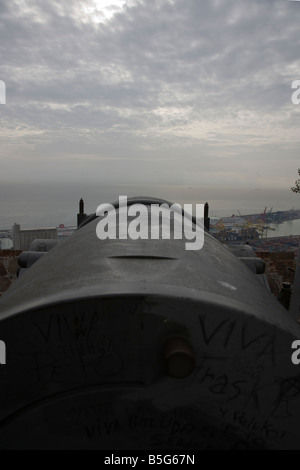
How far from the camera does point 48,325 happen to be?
1.33 metres

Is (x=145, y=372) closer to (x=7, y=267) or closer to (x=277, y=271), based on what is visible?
(x=7, y=267)

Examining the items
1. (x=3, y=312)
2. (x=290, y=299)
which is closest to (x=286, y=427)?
(x=3, y=312)

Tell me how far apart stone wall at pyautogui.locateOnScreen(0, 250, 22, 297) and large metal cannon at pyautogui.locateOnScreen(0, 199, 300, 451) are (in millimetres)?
7066

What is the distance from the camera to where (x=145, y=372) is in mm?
1368

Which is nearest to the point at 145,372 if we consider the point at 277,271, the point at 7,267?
the point at 7,267

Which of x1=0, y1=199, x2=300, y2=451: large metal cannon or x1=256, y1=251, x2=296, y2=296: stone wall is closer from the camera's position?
x1=0, y1=199, x2=300, y2=451: large metal cannon

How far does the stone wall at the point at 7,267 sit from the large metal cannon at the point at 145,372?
23.2 feet

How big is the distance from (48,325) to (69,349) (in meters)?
0.12

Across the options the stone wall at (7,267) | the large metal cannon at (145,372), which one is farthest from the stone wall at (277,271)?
the large metal cannon at (145,372)

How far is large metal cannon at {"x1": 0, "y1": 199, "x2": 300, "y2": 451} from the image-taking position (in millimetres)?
1333

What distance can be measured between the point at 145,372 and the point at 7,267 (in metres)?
7.40

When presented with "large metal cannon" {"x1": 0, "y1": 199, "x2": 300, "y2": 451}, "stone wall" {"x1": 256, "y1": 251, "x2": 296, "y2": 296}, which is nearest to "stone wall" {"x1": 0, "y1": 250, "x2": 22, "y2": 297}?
"stone wall" {"x1": 256, "y1": 251, "x2": 296, "y2": 296}

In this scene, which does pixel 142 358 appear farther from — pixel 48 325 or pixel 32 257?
pixel 32 257

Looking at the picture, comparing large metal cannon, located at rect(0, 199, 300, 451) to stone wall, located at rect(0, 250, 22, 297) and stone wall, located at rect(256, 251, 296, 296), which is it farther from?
stone wall, located at rect(256, 251, 296, 296)
